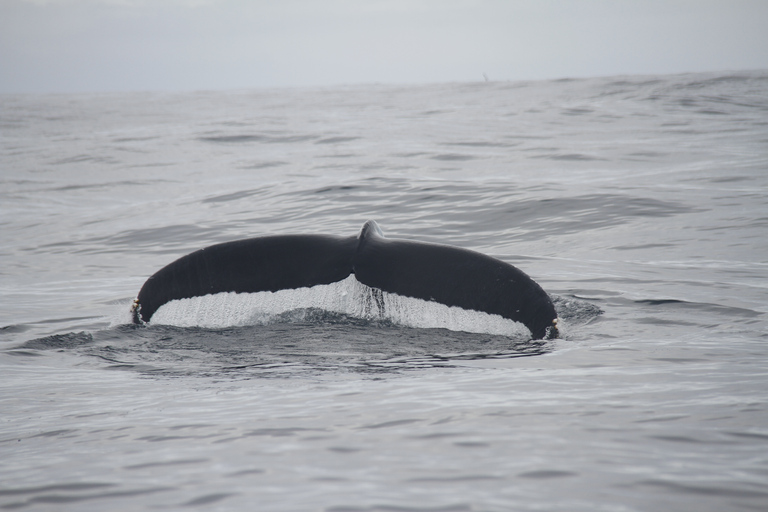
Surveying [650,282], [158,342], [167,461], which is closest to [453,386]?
[167,461]

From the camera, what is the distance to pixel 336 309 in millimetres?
5828

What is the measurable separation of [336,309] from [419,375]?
4.83ft

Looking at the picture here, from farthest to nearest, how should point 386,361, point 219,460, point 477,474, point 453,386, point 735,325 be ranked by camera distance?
1. point 735,325
2. point 386,361
3. point 453,386
4. point 219,460
5. point 477,474

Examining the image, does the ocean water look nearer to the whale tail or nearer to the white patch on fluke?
the white patch on fluke

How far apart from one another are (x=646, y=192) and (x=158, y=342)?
1015cm

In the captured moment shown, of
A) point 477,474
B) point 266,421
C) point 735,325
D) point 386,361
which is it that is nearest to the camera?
point 477,474

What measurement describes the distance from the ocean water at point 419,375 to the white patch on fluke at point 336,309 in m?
0.10

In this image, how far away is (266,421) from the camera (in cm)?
366

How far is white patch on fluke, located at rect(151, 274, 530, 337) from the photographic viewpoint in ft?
16.2

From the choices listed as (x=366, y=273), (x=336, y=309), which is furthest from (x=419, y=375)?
(x=336, y=309)

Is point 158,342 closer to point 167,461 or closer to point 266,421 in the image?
point 266,421

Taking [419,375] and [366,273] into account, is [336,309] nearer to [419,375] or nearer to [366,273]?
[366,273]

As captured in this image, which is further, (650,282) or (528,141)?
(528,141)

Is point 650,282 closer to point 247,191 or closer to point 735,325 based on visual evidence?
point 735,325
